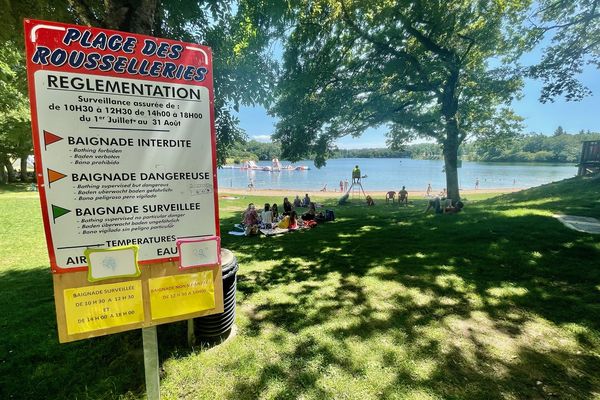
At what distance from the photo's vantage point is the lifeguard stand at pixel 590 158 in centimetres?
1852

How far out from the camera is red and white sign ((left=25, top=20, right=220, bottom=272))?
1.90m

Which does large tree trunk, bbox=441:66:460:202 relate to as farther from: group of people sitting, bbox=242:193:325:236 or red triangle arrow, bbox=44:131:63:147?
red triangle arrow, bbox=44:131:63:147

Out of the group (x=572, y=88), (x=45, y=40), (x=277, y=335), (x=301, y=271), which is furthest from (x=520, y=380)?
(x=572, y=88)

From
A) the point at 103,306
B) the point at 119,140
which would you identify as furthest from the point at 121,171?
the point at 103,306

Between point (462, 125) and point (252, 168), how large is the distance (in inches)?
3418

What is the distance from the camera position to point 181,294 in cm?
238

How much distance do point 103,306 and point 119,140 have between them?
1263mm

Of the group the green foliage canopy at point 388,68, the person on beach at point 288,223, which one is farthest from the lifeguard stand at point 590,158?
the person on beach at point 288,223

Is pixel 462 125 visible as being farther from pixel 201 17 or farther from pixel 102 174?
pixel 102 174

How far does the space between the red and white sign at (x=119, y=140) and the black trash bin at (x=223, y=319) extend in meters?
1.56

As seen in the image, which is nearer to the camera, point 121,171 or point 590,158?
point 121,171

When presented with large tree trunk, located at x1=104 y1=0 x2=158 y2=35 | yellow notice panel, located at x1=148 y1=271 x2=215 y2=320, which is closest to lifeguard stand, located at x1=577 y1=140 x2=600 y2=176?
yellow notice panel, located at x1=148 y1=271 x2=215 y2=320

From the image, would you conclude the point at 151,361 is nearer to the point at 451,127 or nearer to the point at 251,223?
the point at 251,223

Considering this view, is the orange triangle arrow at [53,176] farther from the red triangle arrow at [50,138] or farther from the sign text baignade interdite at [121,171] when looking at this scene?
the red triangle arrow at [50,138]
